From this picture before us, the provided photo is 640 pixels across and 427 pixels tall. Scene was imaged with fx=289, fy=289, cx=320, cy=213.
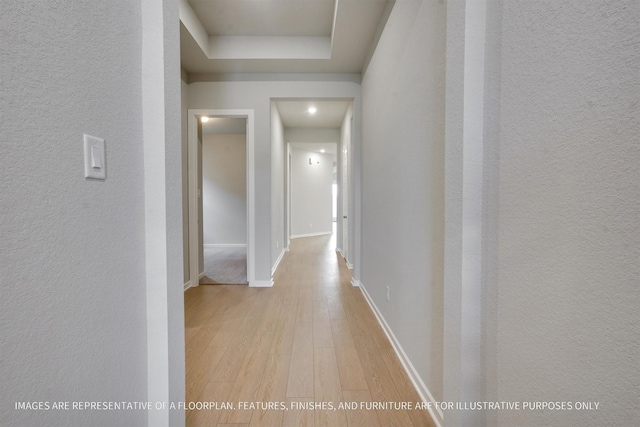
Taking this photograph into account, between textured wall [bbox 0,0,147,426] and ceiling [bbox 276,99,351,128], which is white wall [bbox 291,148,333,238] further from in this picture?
textured wall [bbox 0,0,147,426]

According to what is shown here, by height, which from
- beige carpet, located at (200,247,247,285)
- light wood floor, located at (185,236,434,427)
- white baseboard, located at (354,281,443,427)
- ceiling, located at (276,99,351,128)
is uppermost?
ceiling, located at (276,99,351,128)

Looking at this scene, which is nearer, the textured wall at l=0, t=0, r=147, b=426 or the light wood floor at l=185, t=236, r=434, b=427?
the textured wall at l=0, t=0, r=147, b=426

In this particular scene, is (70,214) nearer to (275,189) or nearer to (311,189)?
(275,189)

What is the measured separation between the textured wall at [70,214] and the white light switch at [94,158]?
0.02 metres

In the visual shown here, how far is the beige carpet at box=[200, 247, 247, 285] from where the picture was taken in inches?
156

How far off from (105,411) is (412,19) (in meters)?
2.27

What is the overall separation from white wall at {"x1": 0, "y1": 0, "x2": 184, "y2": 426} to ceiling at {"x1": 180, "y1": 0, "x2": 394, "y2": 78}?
1.94 meters

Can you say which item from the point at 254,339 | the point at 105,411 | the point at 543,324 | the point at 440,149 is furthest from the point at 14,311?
the point at 254,339

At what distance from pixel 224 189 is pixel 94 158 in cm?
653

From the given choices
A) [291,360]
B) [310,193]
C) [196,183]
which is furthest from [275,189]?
[310,193]

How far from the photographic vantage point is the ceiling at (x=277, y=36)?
2604 millimetres

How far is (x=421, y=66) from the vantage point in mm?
1560

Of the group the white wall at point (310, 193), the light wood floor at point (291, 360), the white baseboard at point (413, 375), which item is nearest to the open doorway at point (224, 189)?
the white wall at point (310, 193)

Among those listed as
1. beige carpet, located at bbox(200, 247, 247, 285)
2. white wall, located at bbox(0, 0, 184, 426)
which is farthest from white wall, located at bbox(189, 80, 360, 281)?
white wall, located at bbox(0, 0, 184, 426)
